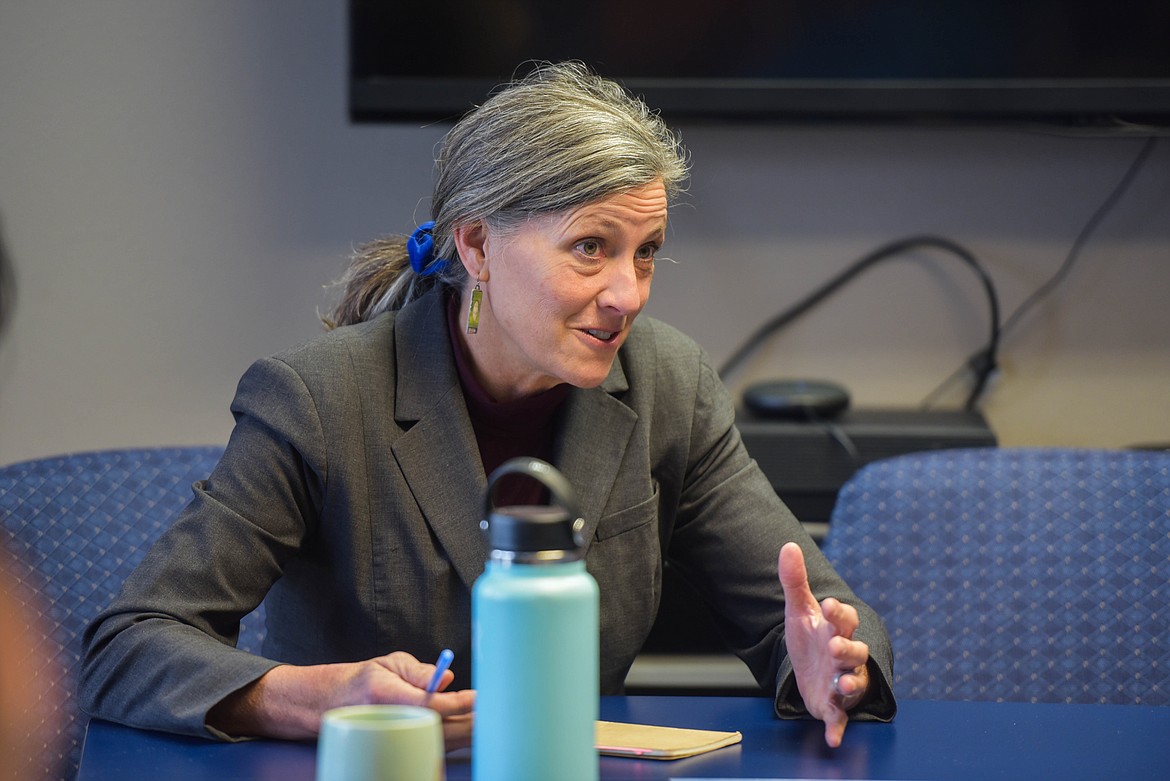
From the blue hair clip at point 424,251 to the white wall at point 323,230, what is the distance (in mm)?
943

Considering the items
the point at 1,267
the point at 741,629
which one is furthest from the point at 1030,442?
the point at 1,267

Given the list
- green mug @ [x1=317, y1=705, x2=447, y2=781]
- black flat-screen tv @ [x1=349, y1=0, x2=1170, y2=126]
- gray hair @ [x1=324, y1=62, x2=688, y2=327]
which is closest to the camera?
green mug @ [x1=317, y1=705, x2=447, y2=781]

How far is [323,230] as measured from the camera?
8.03ft

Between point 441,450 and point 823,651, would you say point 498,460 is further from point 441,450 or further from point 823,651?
point 823,651

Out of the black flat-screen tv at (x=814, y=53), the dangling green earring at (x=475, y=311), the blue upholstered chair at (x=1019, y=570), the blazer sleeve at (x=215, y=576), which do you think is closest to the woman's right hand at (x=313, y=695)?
the blazer sleeve at (x=215, y=576)

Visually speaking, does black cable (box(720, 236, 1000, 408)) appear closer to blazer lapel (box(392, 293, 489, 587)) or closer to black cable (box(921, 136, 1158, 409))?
black cable (box(921, 136, 1158, 409))

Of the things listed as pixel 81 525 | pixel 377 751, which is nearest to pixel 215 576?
pixel 81 525

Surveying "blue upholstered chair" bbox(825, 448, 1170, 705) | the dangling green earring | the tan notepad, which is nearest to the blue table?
the tan notepad

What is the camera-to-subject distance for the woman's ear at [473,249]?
1.43 m

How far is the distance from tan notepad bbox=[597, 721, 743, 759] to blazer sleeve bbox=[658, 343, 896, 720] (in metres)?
0.28

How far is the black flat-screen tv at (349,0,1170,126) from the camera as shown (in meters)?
2.26

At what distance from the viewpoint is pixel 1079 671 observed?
151 cm

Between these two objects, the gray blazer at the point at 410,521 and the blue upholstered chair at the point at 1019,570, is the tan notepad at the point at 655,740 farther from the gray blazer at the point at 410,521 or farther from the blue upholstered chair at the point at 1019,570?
the blue upholstered chair at the point at 1019,570

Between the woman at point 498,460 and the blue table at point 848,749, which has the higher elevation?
the woman at point 498,460
